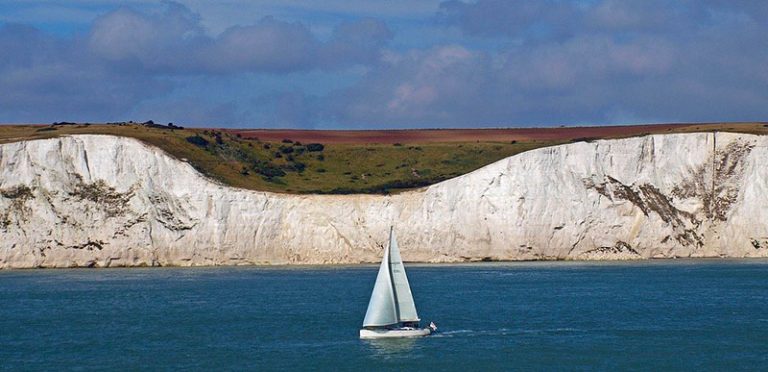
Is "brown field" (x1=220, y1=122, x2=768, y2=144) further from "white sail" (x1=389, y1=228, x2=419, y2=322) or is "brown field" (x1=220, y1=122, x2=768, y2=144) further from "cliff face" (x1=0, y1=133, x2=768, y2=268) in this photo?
"white sail" (x1=389, y1=228, x2=419, y2=322)

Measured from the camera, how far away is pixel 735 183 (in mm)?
99938

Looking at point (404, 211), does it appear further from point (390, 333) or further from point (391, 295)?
point (391, 295)

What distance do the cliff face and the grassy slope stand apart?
3.40 metres

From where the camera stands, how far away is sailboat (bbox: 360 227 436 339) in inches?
2082

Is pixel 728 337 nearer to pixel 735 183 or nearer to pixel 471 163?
pixel 735 183

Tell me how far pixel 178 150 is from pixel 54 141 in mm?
10021

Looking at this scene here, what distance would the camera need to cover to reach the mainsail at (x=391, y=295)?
52844 millimetres

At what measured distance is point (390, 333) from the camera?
54156 mm

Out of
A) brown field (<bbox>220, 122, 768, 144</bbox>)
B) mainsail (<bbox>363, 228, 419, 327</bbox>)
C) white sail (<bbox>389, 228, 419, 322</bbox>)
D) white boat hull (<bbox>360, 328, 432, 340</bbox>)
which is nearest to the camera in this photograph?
mainsail (<bbox>363, 228, 419, 327</bbox>)

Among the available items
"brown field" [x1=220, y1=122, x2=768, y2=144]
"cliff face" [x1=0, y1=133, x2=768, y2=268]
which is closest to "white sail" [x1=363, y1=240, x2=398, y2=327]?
"cliff face" [x1=0, y1=133, x2=768, y2=268]

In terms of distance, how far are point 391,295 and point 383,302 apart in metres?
0.48

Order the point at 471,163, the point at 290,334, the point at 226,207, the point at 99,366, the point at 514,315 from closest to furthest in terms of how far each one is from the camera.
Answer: the point at 99,366
the point at 290,334
the point at 514,315
the point at 226,207
the point at 471,163

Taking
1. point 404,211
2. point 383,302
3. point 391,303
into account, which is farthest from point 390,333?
point 404,211

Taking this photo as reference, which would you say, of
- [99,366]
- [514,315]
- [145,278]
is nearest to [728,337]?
[514,315]
